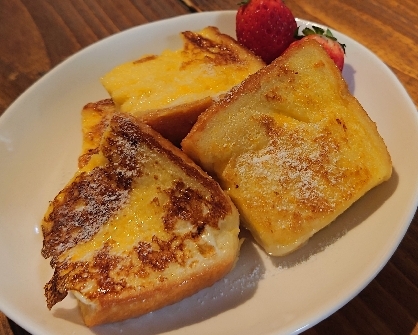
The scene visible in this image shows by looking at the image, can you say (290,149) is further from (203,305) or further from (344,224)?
(203,305)

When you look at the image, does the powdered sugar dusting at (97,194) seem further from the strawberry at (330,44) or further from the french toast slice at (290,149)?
the strawberry at (330,44)

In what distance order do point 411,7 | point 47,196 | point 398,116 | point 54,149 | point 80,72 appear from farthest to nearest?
point 411,7 → point 80,72 → point 54,149 → point 47,196 → point 398,116

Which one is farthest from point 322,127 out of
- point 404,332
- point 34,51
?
point 34,51

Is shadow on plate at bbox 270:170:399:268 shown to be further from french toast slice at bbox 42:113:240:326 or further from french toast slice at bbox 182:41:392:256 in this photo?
french toast slice at bbox 42:113:240:326

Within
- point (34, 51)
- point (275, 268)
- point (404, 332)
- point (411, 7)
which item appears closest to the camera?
point (404, 332)

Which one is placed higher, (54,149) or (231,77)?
(231,77)

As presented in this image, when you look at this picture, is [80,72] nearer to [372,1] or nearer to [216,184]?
[216,184]

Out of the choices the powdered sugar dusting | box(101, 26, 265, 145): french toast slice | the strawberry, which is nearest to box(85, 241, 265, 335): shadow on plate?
the powdered sugar dusting

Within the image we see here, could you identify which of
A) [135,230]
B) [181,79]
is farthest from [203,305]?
[181,79]
